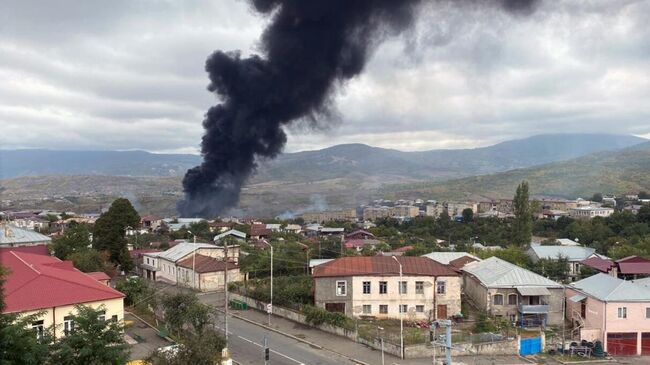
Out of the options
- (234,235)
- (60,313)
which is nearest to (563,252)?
(234,235)

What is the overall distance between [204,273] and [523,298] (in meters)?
22.9

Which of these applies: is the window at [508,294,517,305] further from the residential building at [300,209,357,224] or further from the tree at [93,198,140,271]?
the residential building at [300,209,357,224]

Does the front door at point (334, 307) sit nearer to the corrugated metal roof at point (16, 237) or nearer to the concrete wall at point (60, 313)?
the concrete wall at point (60, 313)

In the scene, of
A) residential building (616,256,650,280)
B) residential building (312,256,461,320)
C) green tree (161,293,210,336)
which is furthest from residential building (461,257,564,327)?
green tree (161,293,210,336)

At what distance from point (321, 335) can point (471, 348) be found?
7.85 metres

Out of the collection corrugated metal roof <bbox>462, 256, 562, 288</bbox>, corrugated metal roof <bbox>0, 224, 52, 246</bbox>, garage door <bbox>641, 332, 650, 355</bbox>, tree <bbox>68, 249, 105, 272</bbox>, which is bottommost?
garage door <bbox>641, 332, 650, 355</bbox>

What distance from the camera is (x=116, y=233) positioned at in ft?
147

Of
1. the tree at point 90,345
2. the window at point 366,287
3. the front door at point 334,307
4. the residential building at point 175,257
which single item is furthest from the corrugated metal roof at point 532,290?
the residential building at point 175,257

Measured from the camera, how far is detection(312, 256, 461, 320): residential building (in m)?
32.2

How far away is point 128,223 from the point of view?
4538 centimetres

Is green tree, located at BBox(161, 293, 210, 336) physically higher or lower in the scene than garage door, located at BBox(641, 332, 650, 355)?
higher

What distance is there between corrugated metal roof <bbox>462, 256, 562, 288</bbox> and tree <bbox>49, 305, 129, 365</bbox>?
23.1m

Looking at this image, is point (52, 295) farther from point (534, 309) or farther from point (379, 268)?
point (534, 309)

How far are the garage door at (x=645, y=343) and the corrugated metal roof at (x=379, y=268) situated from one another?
999 centimetres
